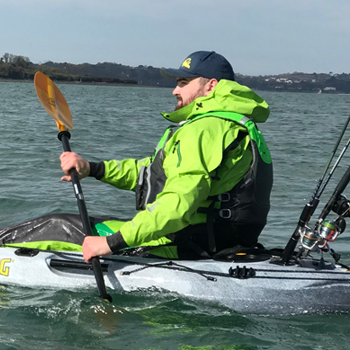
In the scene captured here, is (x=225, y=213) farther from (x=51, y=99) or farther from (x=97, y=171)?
(x=51, y=99)

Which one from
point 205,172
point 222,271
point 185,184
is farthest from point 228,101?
point 222,271

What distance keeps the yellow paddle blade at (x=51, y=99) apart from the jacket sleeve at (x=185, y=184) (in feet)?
7.15

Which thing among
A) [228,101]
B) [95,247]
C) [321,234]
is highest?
[228,101]

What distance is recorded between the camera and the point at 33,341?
3381mm

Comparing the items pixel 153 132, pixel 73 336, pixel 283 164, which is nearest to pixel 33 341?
pixel 73 336

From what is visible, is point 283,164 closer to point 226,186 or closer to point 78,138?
point 78,138

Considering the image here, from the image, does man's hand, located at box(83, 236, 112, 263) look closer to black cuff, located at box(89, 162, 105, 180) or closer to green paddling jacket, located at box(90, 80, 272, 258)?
green paddling jacket, located at box(90, 80, 272, 258)

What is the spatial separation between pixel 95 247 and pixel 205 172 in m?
0.86

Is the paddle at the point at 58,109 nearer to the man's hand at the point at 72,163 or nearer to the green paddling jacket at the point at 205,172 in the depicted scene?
the man's hand at the point at 72,163

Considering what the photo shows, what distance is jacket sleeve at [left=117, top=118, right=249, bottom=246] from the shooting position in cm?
335

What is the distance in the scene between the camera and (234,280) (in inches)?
150

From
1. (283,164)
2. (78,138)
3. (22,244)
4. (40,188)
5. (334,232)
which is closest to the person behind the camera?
(334,232)

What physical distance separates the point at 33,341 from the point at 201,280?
47.0 inches

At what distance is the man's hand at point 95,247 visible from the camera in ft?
11.5
